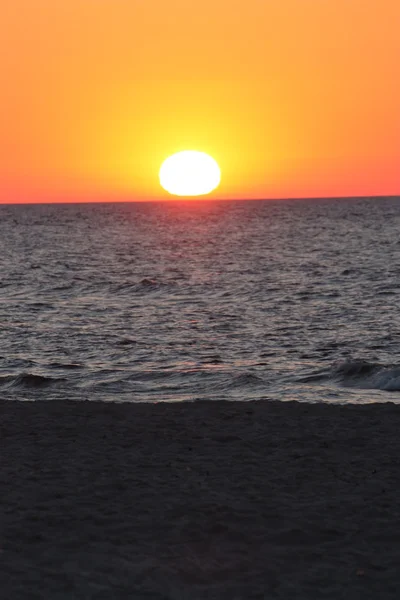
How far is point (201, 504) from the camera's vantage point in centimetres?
1178

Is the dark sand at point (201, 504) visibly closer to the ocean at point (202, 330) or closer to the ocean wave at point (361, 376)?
the ocean at point (202, 330)

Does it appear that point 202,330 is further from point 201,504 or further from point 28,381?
point 201,504

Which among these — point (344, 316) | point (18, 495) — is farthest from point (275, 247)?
point (18, 495)

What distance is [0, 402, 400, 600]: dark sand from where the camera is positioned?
9.49m

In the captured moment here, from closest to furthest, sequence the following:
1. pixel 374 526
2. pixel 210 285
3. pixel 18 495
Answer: pixel 374 526, pixel 18 495, pixel 210 285

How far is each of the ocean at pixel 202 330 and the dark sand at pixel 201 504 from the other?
13.3 feet

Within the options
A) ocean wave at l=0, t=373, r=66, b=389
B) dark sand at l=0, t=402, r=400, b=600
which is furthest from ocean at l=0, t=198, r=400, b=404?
dark sand at l=0, t=402, r=400, b=600

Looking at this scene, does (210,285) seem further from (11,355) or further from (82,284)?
(11,355)

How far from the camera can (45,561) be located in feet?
32.5

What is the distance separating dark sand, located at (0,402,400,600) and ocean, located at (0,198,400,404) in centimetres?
404

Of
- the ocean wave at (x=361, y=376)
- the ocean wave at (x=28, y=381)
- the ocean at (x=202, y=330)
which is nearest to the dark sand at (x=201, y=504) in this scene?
the ocean at (x=202, y=330)

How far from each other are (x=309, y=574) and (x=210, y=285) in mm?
41485

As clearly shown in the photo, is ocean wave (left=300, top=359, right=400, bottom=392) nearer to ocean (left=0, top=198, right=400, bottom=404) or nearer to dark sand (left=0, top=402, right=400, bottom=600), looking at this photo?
ocean (left=0, top=198, right=400, bottom=404)

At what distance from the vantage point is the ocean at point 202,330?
21922 mm
